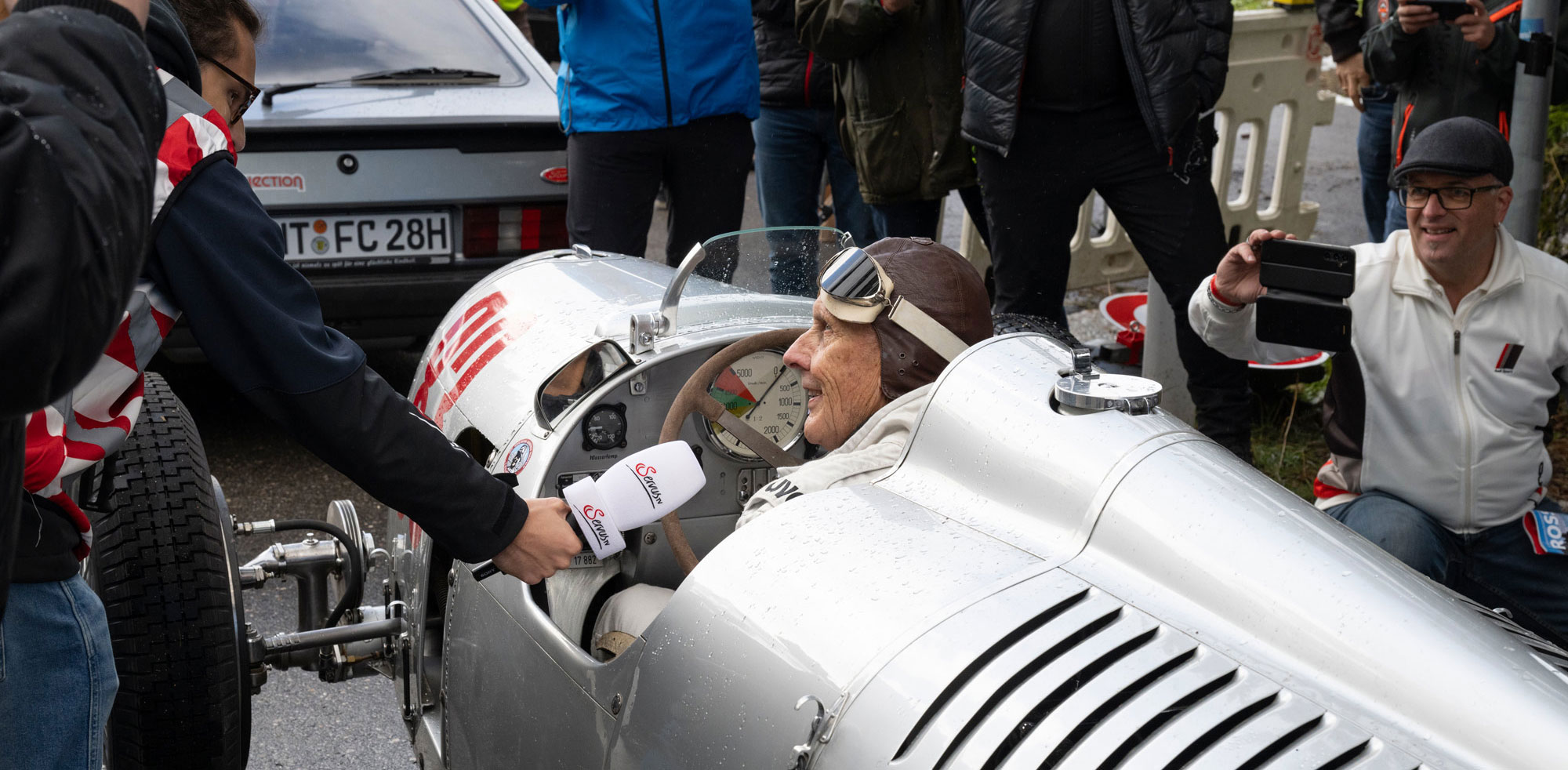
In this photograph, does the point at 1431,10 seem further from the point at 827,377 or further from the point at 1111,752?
the point at 1111,752

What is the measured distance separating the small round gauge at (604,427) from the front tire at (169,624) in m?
0.70

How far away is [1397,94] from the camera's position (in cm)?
425

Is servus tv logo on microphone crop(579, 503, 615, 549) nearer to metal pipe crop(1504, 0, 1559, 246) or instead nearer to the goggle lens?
the goggle lens

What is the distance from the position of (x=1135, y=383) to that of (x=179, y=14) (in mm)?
1382

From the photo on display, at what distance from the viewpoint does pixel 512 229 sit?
4.46 m

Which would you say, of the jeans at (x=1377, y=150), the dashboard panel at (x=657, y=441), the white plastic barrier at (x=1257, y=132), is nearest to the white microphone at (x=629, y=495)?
the dashboard panel at (x=657, y=441)

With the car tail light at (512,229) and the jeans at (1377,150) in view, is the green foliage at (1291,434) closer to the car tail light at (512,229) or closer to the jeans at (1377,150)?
the jeans at (1377,150)

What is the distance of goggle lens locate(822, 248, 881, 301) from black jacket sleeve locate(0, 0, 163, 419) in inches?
48.2

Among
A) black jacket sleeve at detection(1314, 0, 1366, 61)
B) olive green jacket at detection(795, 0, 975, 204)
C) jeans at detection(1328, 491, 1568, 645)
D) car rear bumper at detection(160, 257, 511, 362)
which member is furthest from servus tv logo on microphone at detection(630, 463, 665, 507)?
black jacket sleeve at detection(1314, 0, 1366, 61)

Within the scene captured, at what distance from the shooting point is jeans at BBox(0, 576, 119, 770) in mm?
1618

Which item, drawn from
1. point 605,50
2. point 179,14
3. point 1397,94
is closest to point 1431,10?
point 1397,94

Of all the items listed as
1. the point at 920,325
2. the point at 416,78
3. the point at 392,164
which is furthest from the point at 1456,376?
the point at 416,78

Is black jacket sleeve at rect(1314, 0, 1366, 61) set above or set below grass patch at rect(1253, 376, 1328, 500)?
above

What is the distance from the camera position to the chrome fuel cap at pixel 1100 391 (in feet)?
5.98
